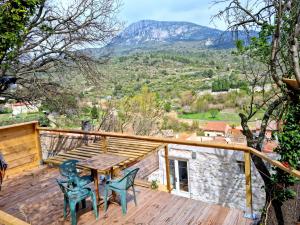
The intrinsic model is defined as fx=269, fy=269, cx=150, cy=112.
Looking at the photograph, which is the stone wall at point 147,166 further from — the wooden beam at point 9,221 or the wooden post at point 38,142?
the wooden beam at point 9,221

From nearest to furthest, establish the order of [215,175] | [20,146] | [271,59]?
1. [271,59]
2. [20,146]
3. [215,175]

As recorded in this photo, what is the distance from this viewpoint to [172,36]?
4584 cm

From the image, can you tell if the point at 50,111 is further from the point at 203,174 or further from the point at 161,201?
the point at 203,174

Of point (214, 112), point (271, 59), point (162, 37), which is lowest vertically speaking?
point (214, 112)

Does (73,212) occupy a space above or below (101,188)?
above

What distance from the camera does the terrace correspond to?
3221mm

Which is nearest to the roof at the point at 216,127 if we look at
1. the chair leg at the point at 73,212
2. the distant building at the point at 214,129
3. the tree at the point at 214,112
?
the distant building at the point at 214,129

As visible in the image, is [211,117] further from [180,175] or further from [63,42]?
[63,42]

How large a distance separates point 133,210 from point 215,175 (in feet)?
25.3

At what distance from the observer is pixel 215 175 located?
10547 mm

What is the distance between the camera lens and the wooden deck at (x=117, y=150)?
3800 millimetres

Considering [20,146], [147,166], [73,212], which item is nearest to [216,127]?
Result: [147,166]

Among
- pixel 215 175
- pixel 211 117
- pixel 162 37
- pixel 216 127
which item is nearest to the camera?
pixel 215 175

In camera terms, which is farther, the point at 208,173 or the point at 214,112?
the point at 214,112
